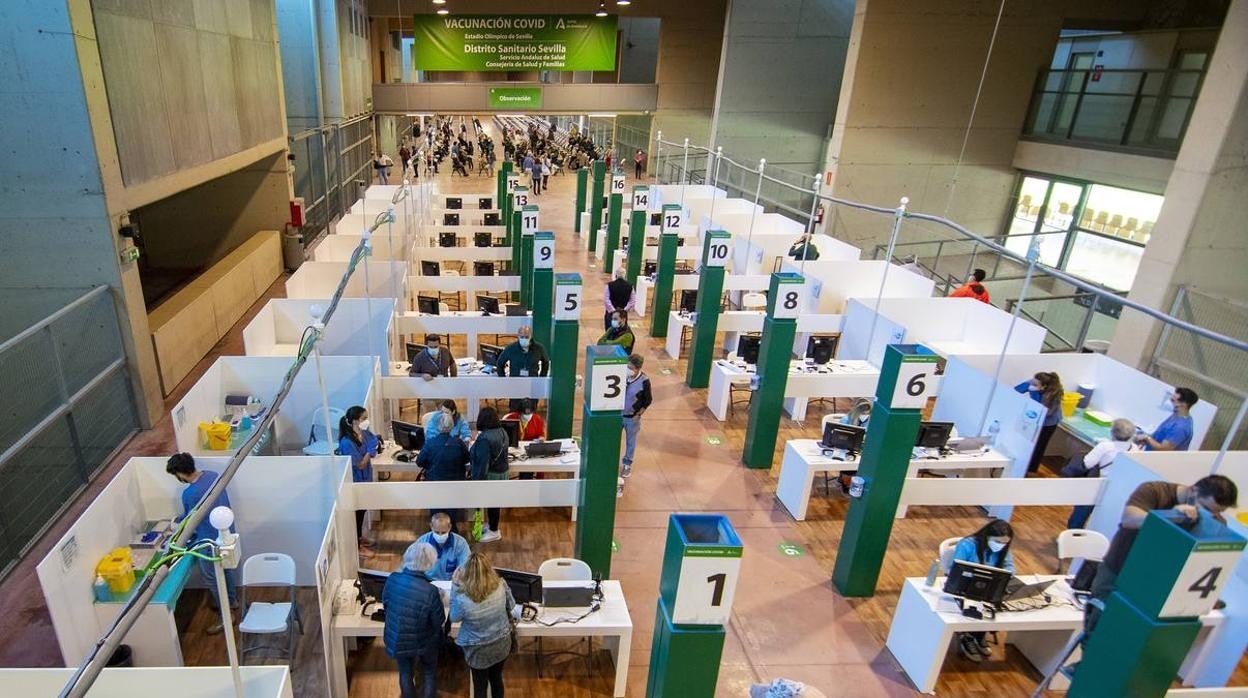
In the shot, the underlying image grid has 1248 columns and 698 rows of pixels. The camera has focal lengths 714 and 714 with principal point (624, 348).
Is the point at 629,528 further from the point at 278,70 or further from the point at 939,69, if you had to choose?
the point at 939,69

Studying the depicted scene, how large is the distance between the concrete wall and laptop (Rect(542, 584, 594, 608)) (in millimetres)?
17157

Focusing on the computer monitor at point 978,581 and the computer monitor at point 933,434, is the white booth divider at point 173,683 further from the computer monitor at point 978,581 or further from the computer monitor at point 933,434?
the computer monitor at point 933,434

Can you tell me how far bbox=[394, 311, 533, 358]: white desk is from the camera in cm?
915

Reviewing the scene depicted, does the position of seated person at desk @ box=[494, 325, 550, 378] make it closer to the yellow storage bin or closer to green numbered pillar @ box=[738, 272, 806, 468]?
green numbered pillar @ box=[738, 272, 806, 468]

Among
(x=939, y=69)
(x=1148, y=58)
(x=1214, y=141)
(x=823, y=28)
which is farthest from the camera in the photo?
(x=823, y=28)

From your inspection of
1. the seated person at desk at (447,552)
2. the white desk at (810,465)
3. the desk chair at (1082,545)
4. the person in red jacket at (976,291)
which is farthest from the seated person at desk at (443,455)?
the person in red jacket at (976,291)

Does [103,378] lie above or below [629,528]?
above

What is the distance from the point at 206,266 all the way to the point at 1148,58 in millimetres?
18088

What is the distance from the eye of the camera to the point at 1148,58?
13.7 metres

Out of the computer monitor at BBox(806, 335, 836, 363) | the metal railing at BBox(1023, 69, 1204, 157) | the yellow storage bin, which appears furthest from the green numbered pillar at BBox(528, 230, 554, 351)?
the metal railing at BBox(1023, 69, 1204, 157)

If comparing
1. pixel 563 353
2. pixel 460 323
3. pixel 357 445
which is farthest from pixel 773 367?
pixel 460 323

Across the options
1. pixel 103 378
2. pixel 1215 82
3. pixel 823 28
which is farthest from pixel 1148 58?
pixel 103 378

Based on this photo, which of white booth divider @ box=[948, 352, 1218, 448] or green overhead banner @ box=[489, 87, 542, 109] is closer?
white booth divider @ box=[948, 352, 1218, 448]

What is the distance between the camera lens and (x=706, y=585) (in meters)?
3.74
